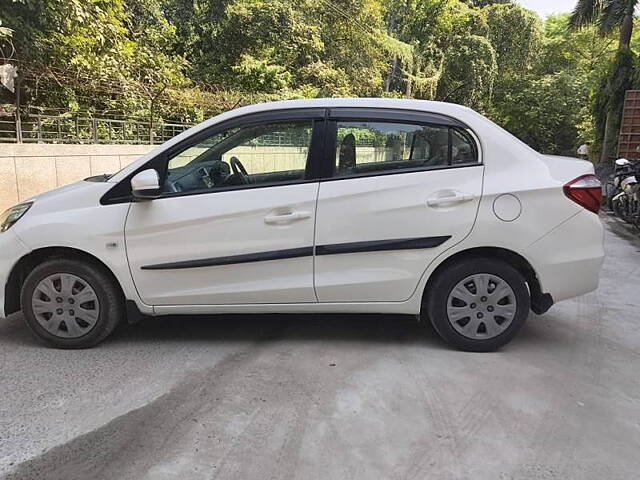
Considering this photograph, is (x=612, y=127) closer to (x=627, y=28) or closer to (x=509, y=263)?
(x=627, y=28)

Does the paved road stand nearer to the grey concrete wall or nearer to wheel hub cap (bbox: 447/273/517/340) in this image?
wheel hub cap (bbox: 447/273/517/340)

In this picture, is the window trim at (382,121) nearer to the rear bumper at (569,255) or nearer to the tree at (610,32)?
the rear bumper at (569,255)

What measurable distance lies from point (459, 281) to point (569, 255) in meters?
0.78

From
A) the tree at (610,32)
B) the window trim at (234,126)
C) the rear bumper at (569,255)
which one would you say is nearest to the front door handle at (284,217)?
the window trim at (234,126)

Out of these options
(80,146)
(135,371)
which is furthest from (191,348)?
(80,146)

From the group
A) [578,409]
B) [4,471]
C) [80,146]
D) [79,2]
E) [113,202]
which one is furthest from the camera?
[80,146]

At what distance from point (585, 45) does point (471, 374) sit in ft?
122

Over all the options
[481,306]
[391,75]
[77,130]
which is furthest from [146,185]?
[391,75]

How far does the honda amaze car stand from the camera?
11.7ft

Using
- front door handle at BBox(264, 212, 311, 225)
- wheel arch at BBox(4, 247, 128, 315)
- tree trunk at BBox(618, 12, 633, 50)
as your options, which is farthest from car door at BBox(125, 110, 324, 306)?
tree trunk at BBox(618, 12, 633, 50)

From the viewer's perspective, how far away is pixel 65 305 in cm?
372

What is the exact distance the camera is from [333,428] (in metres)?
2.77

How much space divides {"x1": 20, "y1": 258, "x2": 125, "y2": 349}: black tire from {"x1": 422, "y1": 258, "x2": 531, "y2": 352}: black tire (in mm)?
2239

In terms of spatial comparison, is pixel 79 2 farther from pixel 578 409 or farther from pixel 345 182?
pixel 578 409
